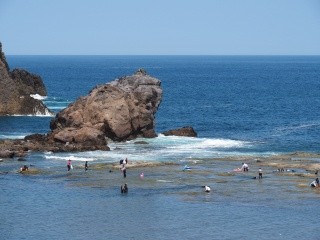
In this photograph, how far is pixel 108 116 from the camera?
374ft

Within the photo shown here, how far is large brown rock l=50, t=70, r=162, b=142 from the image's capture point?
111250mm

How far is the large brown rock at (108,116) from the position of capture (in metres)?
111

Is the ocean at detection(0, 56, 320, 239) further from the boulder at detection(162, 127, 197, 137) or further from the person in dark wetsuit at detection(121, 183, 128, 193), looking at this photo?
the boulder at detection(162, 127, 197, 137)

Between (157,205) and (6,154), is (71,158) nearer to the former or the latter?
(6,154)

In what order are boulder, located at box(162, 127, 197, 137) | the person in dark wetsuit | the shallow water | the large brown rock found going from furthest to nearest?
1. boulder, located at box(162, 127, 197, 137)
2. the large brown rock
3. the person in dark wetsuit
4. the shallow water

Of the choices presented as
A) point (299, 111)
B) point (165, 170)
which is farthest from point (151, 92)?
point (299, 111)

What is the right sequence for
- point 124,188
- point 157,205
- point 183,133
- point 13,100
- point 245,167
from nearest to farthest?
point 157,205 → point 124,188 → point 245,167 → point 183,133 → point 13,100

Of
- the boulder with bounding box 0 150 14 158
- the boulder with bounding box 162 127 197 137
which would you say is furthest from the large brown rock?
the boulder with bounding box 0 150 14 158

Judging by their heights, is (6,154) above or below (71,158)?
above

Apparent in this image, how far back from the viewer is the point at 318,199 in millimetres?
76375

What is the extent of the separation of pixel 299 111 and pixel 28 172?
312 ft

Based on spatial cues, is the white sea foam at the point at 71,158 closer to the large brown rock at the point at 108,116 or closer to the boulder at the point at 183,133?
the large brown rock at the point at 108,116

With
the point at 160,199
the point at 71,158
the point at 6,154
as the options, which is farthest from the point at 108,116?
the point at 160,199

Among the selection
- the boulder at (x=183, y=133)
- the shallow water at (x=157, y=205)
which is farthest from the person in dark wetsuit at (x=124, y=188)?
the boulder at (x=183, y=133)
